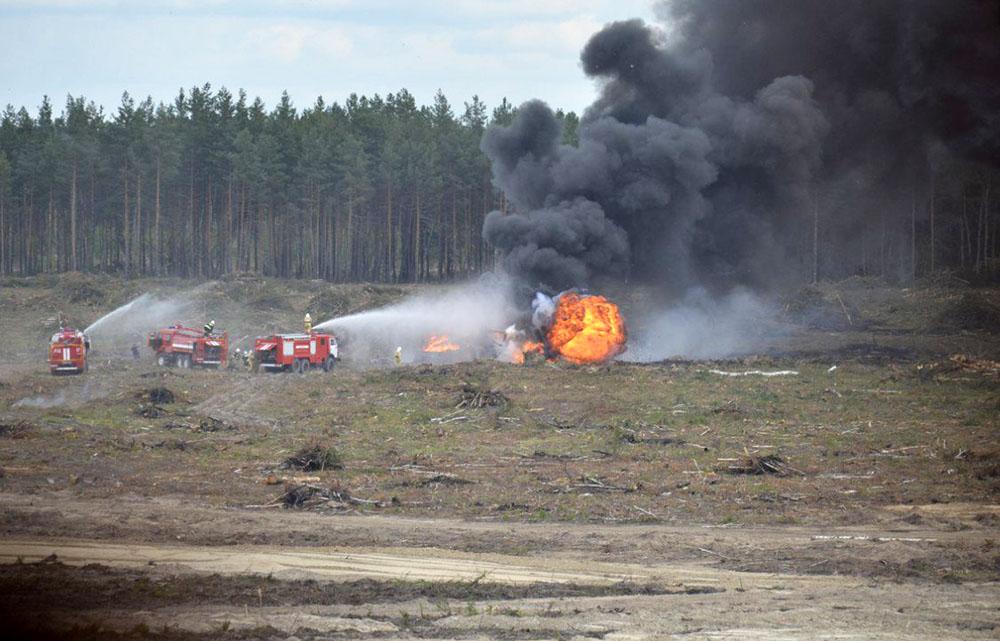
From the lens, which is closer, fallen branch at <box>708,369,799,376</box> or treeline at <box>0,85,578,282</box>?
fallen branch at <box>708,369,799,376</box>

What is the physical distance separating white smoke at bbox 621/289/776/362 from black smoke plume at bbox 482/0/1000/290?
62.3 inches

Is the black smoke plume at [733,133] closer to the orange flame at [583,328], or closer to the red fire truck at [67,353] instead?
the orange flame at [583,328]

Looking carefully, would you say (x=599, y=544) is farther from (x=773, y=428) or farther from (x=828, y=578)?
(x=773, y=428)

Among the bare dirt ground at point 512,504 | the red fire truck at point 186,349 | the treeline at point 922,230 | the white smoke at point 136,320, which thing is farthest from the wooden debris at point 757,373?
the white smoke at point 136,320

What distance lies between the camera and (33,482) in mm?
23172

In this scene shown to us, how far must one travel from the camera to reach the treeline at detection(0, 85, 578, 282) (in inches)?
3447

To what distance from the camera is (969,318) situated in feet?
171

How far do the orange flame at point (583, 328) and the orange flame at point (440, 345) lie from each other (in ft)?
29.4

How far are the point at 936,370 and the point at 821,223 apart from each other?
72.0 ft

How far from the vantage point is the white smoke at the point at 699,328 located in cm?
5019

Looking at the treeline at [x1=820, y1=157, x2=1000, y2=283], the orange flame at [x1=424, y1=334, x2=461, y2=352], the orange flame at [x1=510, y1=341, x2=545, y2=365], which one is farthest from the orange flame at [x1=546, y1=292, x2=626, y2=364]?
the treeline at [x1=820, y1=157, x2=1000, y2=283]

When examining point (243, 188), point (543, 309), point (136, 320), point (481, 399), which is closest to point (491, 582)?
point (481, 399)

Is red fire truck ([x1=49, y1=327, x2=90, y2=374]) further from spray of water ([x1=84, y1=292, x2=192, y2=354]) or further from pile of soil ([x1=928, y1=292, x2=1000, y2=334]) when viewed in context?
pile of soil ([x1=928, y1=292, x2=1000, y2=334])

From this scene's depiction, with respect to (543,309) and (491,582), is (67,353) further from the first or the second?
(491,582)
